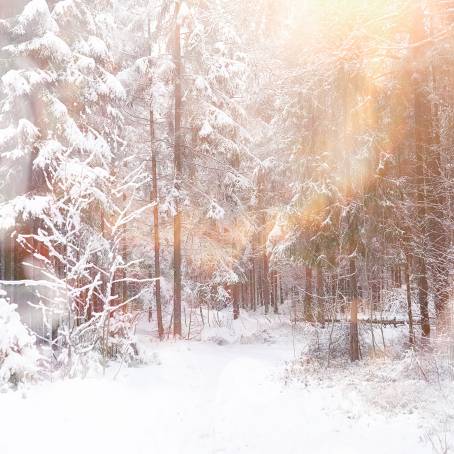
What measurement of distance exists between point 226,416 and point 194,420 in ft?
1.85

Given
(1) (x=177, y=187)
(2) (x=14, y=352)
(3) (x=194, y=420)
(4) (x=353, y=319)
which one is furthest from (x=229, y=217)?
(3) (x=194, y=420)

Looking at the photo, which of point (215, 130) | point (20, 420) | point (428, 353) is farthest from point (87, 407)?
point (215, 130)

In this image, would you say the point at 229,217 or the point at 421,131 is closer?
the point at 421,131

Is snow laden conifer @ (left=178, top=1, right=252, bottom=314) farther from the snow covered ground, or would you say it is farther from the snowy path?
the snowy path

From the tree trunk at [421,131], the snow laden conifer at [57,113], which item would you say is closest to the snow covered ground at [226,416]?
the tree trunk at [421,131]

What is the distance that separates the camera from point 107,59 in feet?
46.6

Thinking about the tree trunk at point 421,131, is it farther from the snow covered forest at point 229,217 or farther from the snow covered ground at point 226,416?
the snow covered ground at point 226,416

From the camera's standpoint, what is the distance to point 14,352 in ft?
26.6

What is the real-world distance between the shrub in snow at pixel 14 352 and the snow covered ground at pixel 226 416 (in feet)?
1.28

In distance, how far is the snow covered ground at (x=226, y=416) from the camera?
19.1 feet

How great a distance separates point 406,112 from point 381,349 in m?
6.24

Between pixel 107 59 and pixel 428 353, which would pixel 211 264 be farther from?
pixel 428 353

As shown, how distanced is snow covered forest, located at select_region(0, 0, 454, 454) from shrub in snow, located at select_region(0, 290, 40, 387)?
0.04 meters

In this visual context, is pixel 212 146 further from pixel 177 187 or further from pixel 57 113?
pixel 57 113
